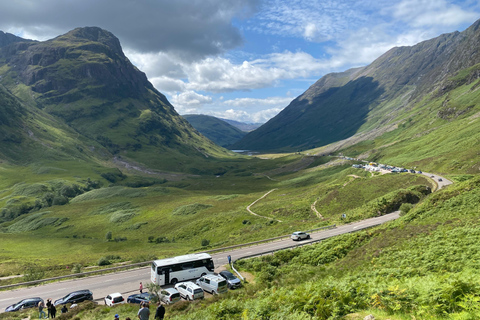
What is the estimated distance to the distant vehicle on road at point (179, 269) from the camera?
33812 millimetres

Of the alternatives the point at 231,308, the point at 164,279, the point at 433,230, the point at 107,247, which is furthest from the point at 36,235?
the point at 433,230

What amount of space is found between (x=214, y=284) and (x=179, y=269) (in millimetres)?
7393

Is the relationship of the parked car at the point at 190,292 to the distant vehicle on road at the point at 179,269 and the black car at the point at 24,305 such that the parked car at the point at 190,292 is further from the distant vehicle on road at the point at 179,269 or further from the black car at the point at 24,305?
the black car at the point at 24,305

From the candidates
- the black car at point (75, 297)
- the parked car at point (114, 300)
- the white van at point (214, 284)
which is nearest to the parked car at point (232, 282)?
the white van at point (214, 284)

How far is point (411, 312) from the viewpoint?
11961 millimetres

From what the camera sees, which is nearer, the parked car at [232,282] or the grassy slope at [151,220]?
the parked car at [232,282]

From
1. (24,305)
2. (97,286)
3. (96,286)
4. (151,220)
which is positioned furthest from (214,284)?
(151,220)

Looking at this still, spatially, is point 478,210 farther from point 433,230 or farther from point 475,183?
point 475,183

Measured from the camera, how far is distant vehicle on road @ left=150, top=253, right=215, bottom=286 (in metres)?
33.8

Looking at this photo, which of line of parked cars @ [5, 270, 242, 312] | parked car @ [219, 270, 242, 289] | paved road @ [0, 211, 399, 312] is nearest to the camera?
line of parked cars @ [5, 270, 242, 312]

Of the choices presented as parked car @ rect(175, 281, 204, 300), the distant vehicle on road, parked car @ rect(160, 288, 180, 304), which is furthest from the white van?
the distant vehicle on road

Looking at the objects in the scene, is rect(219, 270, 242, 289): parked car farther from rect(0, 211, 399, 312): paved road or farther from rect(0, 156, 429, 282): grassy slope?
rect(0, 156, 429, 282): grassy slope

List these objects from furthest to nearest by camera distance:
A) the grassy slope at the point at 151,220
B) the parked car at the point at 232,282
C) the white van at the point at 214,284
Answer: the grassy slope at the point at 151,220, the parked car at the point at 232,282, the white van at the point at 214,284

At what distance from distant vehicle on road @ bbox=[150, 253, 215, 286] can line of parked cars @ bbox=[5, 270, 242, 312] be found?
12.5 feet
